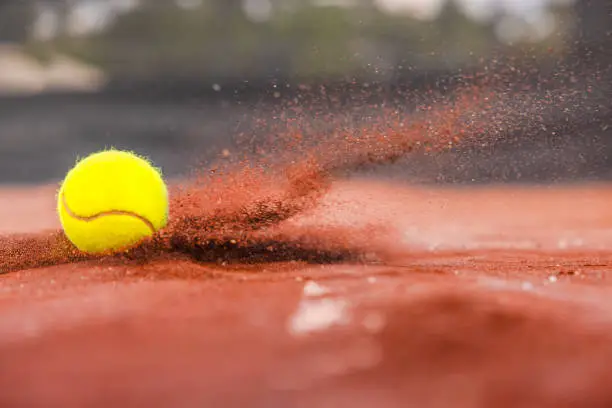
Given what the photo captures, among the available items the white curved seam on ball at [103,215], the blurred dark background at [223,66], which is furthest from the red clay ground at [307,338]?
the blurred dark background at [223,66]

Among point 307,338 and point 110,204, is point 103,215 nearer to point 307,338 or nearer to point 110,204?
point 110,204

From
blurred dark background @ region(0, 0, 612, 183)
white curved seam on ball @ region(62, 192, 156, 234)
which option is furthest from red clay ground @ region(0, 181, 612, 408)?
blurred dark background @ region(0, 0, 612, 183)

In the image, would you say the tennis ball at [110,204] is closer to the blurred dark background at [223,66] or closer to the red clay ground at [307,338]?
the red clay ground at [307,338]

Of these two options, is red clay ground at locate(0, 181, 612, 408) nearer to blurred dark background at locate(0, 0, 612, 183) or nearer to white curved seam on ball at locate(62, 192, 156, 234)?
white curved seam on ball at locate(62, 192, 156, 234)

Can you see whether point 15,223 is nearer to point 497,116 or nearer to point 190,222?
point 190,222

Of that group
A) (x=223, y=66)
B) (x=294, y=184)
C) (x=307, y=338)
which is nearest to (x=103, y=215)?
(x=294, y=184)
